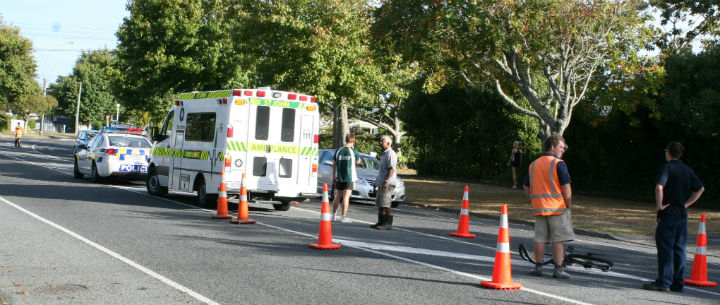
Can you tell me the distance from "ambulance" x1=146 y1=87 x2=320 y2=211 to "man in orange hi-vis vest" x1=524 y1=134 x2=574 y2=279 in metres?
7.58

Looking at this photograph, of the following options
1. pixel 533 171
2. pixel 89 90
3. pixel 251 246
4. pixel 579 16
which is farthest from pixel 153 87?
pixel 89 90

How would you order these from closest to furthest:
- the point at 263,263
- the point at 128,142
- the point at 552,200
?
the point at 552,200, the point at 263,263, the point at 128,142

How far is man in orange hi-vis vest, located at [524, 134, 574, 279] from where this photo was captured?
27.9ft

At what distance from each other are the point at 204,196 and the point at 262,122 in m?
2.06

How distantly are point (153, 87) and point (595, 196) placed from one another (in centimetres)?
2617

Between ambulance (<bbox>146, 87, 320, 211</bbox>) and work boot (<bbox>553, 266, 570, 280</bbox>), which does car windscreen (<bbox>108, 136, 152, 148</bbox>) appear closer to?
ambulance (<bbox>146, 87, 320, 211</bbox>)

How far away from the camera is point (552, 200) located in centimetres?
855

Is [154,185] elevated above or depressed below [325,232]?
above

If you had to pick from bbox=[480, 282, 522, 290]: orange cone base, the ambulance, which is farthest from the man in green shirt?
bbox=[480, 282, 522, 290]: orange cone base

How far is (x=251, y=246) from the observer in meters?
10.5

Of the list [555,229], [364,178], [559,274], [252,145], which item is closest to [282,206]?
[252,145]

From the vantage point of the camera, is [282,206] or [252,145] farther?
[282,206]

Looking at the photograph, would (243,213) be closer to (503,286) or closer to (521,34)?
(503,286)

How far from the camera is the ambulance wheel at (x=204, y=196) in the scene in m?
15.7
